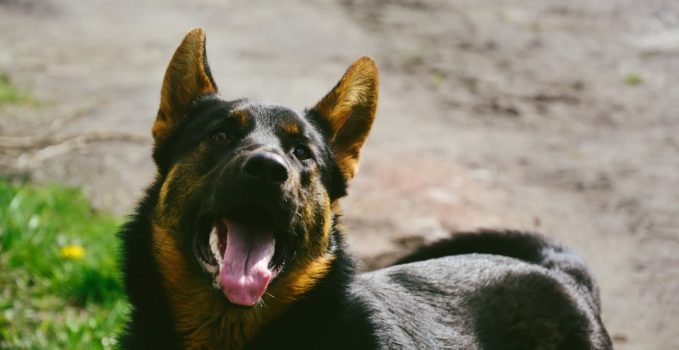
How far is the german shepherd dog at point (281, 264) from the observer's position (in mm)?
3783

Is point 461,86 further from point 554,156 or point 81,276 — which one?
point 81,276

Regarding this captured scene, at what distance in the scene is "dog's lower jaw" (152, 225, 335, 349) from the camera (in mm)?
3914

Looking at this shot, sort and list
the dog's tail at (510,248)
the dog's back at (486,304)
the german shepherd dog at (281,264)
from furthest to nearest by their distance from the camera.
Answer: the dog's tail at (510,248), the dog's back at (486,304), the german shepherd dog at (281,264)

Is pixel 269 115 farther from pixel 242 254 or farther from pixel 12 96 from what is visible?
pixel 12 96

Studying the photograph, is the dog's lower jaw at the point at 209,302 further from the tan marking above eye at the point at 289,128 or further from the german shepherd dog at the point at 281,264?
the tan marking above eye at the point at 289,128

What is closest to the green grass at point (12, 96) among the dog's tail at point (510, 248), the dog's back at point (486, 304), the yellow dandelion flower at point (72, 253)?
the yellow dandelion flower at point (72, 253)

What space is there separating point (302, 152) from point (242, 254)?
671 millimetres

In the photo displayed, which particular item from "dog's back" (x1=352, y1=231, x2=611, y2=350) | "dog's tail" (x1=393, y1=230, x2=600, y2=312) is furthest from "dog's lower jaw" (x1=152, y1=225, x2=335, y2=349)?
"dog's tail" (x1=393, y1=230, x2=600, y2=312)

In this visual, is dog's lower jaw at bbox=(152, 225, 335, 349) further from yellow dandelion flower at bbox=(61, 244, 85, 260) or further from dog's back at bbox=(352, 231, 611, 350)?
yellow dandelion flower at bbox=(61, 244, 85, 260)

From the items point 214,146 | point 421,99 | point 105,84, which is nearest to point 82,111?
point 105,84

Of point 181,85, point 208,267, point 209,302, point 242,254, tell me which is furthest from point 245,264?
point 181,85

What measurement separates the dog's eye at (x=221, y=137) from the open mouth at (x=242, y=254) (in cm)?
43

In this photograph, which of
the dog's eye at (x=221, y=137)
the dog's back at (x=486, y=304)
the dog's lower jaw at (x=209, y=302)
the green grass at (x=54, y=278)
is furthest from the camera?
the green grass at (x=54, y=278)

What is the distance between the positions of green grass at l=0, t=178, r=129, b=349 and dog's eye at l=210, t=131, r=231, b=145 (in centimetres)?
169
